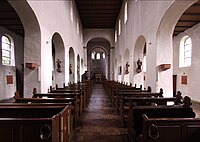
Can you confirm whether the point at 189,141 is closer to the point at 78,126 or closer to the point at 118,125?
the point at 118,125

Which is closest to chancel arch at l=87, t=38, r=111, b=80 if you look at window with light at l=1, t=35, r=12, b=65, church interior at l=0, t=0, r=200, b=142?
church interior at l=0, t=0, r=200, b=142

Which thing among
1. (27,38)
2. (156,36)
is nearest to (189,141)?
(156,36)

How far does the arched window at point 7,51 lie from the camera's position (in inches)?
458

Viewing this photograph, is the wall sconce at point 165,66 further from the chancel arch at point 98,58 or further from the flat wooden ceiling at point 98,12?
the chancel arch at point 98,58

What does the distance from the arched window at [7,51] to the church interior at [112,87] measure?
0.22ft

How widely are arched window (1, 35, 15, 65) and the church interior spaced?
67 mm

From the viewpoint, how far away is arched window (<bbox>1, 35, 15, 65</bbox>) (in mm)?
11642

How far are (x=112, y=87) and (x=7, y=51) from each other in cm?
749

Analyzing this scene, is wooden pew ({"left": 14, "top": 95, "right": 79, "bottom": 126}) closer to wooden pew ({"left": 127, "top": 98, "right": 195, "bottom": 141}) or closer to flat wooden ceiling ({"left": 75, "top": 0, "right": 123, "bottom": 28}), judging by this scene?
wooden pew ({"left": 127, "top": 98, "right": 195, "bottom": 141})

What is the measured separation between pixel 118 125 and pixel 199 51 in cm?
701

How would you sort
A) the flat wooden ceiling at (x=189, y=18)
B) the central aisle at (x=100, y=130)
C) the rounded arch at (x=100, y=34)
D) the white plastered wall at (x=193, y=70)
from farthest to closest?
the rounded arch at (x=100, y=34) < the white plastered wall at (x=193, y=70) < the flat wooden ceiling at (x=189, y=18) < the central aisle at (x=100, y=130)

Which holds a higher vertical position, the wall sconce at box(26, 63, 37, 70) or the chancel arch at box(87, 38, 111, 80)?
the chancel arch at box(87, 38, 111, 80)

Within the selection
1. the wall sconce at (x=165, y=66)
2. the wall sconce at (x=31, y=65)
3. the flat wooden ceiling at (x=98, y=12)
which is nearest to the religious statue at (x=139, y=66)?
the wall sconce at (x=165, y=66)

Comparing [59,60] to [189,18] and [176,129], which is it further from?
[176,129]
